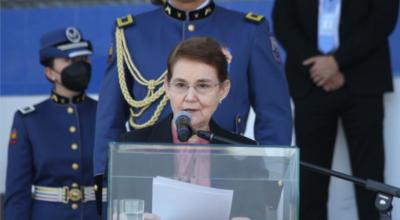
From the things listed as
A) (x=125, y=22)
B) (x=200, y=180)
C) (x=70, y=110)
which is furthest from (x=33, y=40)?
(x=200, y=180)

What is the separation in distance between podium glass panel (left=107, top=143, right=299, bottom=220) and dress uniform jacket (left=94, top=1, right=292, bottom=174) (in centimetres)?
114

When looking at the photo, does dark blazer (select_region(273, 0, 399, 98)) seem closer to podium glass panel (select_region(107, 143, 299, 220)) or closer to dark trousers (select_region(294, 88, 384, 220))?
dark trousers (select_region(294, 88, 384, 220))

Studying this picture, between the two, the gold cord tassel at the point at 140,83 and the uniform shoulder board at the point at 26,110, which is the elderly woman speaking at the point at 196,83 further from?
the uniform shoulder board at the point at 26,110

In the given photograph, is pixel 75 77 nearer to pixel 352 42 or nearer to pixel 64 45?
pixel 64 45

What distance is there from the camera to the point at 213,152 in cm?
287

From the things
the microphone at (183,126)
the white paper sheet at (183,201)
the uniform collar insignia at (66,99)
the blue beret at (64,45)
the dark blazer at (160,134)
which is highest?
the blue beret at (64,45)

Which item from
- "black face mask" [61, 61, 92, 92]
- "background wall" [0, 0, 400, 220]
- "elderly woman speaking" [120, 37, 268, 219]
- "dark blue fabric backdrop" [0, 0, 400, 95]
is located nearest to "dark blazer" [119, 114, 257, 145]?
"elderly woman speaking" [120, 37, 268, 219]

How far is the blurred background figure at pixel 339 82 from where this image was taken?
5.74 metres

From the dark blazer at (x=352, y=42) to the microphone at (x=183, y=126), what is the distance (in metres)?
2.71

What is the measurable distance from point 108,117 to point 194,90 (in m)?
0.66

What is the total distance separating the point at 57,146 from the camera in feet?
18.0

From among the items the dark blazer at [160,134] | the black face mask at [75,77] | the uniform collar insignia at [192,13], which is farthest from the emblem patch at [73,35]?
the dark blazer at [160,134]

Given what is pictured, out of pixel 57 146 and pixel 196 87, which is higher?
pixel 196 87

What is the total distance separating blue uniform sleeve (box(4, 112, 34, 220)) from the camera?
17.4ft
